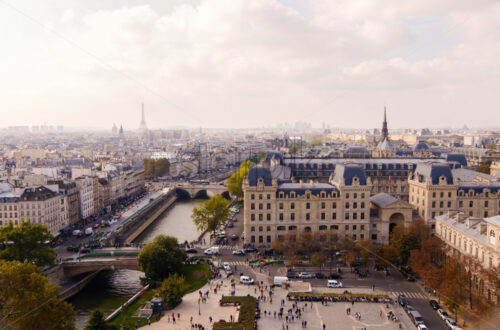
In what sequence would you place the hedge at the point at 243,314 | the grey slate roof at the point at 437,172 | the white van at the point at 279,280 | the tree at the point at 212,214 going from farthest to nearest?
the tree at the point at 212,214, the grey slate roof at the point at 437,172, the white van at the point at 279,280, the hedge at the point at 243,314

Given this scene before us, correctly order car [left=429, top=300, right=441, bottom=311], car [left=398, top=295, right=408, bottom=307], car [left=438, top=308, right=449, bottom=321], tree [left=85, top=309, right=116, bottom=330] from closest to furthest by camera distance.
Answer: tree [left=85, top=309, right=116, bottom=330] → car [left=438, top=308, right=449, bottom=321] → car [left=429, top=300, right=441, bottom=311] → car [left=398, top=295, right=408, bottom=307]

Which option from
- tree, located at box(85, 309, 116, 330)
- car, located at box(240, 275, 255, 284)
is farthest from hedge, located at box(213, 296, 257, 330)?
tree, located at box(85, 309, 116, 330)

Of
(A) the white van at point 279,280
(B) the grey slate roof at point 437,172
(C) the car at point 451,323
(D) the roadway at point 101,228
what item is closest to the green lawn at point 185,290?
(A) the white van at point 279,280

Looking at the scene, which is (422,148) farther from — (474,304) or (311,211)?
(474,304)

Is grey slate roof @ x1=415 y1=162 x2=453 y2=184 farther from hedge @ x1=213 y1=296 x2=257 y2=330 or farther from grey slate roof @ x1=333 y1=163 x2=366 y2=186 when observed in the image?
hedge @ x1=213 y1=296 x2=257 y2=330

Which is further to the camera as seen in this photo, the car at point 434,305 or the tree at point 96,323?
the car at point 434,305

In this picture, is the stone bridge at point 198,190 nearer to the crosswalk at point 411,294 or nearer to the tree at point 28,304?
the crosswalk at point 411,294

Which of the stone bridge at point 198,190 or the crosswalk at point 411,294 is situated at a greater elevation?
the stone bridge at point 198,190
